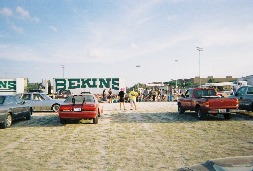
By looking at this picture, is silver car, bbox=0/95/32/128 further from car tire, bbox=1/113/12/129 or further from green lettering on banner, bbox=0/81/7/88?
green lettering on banner, bbox=0/81/7/88

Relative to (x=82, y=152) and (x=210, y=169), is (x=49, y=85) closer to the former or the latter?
(x=82, y=152)

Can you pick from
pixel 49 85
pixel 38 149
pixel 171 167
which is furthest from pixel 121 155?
pixel 49 85

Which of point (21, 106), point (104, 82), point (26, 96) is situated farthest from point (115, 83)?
point (21, 106)

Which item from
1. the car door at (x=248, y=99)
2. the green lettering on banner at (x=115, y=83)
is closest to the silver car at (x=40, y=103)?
the car door at (x=248, y=99)

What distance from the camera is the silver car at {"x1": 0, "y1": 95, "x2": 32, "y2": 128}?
11924mm

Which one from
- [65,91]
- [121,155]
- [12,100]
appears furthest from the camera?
[65,91]

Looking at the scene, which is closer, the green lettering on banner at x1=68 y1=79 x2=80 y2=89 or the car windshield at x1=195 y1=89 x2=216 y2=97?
the car windshield at x1=195 y1=89 x2=216 y2=97

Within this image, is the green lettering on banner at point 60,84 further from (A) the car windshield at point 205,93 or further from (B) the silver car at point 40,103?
(A) the car windshield at point 205,93

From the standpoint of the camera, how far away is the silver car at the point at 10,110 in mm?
11924

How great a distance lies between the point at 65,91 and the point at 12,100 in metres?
23.3

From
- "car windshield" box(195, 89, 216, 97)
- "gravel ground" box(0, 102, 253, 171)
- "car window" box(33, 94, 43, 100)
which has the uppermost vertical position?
"car windshield" box(195, 89, 216, 97)

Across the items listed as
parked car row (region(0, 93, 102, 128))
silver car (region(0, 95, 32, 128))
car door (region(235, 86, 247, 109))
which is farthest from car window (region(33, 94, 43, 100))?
car door (region(235, 86, 247, 109))

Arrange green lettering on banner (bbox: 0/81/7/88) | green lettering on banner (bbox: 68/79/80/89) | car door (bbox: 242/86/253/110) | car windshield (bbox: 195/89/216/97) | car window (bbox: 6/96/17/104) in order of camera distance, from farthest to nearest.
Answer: green lettering on banner (bbox: 0/81/7/88) → green lettering on banner (bbox: 68/79/80/89) → car windshield (bbox: 195/89/216/97) → car door (bbox: 242/86/253/110) → car window (bbox: 6/96/17/104)

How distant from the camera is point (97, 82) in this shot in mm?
37438
